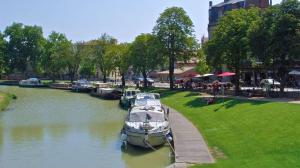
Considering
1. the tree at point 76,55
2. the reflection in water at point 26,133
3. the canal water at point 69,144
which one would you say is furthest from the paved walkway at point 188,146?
the tree at point 76,55

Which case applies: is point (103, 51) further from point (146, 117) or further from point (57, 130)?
point (146, 117)

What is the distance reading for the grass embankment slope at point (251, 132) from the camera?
21277 mm

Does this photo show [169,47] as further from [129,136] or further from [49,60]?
[49,60]

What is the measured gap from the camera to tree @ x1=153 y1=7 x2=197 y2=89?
7488cm

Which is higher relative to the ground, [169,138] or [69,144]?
[169,138]

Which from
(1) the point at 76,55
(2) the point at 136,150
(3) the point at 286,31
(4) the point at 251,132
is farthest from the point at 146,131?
(1) the point at 76,55

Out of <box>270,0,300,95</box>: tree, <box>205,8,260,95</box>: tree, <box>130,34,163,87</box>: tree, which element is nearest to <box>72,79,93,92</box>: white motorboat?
<box>130,34,163,87</box>: tree

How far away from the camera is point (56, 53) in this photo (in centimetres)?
13138

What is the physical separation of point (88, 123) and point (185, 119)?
980 cm

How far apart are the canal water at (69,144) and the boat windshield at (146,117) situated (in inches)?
81.1

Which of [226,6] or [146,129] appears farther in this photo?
[226,6]

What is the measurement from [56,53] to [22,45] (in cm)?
3339

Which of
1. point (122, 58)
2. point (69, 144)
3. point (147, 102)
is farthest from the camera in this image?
point (122, 58)

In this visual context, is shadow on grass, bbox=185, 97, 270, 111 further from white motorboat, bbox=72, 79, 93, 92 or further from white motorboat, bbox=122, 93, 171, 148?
white motorboat, bbox=72, 79, 93, 92
